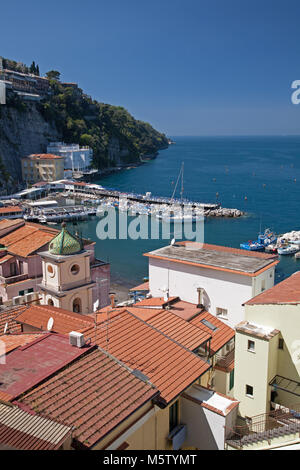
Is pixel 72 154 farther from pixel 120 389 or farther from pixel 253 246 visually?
pixel 120 389

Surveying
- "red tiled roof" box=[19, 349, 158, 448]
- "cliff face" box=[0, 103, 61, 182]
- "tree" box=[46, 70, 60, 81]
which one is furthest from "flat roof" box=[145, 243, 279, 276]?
"tree" box=[46, 70, 60, 81]

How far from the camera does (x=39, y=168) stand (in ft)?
258

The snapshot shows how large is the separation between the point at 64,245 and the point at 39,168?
66575 mm

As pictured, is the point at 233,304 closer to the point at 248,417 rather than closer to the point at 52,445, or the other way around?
the point at 248,417

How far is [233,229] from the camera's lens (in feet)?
178

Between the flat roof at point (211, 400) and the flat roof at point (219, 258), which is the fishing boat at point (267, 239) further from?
the flat roof at point (211, 400)

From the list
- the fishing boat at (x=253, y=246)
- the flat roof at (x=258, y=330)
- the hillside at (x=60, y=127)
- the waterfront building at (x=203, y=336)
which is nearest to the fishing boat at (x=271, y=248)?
the fishing boat at (x=253, y=246)

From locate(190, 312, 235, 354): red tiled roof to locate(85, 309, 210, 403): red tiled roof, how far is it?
266cm

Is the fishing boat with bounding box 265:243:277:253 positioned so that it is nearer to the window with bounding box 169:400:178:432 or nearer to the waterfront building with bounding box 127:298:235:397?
the waterfront building with bounding box 127:298:235:397

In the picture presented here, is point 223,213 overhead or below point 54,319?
below

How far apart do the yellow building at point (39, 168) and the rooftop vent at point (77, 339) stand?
73580mm

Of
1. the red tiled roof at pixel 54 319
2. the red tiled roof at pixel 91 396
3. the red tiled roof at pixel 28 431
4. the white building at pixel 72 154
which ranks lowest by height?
the red tiled roof at pixel 54 319

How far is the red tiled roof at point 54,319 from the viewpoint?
37.4ft

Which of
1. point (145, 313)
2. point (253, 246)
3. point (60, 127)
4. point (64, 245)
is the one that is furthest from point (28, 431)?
point (60, 127)
